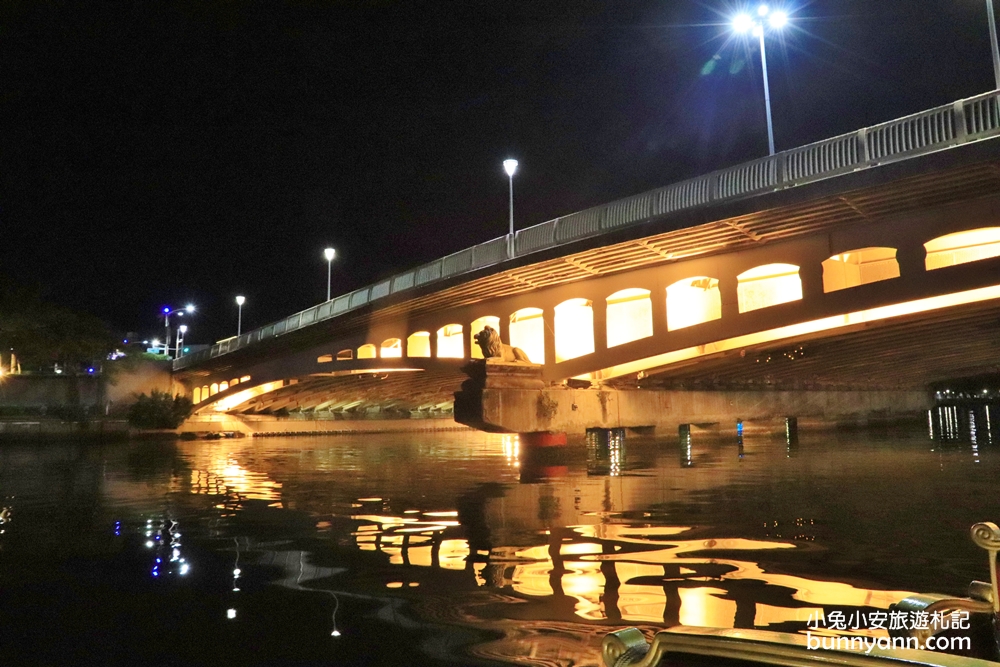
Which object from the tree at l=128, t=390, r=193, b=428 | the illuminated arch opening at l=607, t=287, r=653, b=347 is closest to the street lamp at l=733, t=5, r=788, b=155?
the illuminated arch opening at l=607, t=287, r=653, b=347

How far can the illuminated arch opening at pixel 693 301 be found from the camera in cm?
2458

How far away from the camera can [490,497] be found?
560 inches

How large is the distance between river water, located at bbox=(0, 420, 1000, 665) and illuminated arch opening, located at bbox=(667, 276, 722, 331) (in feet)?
30.2

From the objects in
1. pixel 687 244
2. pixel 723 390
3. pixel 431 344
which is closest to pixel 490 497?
pixel 687 244

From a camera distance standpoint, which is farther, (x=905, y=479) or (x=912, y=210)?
(x=912, y=210)

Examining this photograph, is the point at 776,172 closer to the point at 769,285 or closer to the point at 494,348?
the point at 769,285

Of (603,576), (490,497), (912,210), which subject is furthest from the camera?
(912,210)

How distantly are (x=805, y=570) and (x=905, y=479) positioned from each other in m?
10.3

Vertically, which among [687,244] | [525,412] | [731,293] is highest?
[687,244]

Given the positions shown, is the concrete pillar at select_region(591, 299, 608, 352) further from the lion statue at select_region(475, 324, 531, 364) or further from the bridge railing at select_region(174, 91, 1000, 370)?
the bridge railing at select_region(174, 91, 1000, 370)

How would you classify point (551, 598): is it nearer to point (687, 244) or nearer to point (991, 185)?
point (991, 185)

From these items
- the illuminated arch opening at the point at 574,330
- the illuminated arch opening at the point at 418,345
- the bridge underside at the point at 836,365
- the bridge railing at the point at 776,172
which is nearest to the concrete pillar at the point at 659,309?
the bridge railing at the point at 776,172

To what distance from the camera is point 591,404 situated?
2980 cm

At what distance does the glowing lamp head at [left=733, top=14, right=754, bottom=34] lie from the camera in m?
23.8
